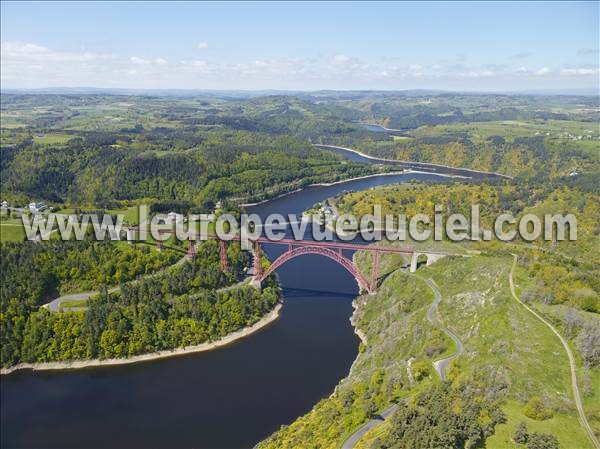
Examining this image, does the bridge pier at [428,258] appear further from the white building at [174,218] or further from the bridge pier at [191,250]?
the white building at [174,218]

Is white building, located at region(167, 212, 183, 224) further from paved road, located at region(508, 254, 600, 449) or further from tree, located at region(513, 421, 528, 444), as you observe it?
tree, located at region(513, 421, 528, 444)

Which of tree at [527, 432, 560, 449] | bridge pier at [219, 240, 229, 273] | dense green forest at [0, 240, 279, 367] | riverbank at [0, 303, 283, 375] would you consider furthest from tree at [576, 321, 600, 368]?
bridge pier at [219, 240, 229, 273]

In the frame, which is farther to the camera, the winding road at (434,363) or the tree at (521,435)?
the winding road at (434,363)

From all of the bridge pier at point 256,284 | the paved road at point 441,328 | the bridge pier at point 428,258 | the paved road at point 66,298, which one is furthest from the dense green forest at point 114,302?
the paved road at point 441,328

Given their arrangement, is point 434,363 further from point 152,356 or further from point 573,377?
point 152,356

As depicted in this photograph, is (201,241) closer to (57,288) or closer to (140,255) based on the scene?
(140,255)

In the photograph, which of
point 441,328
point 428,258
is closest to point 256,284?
point 428,258
